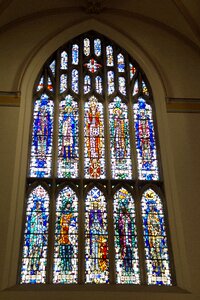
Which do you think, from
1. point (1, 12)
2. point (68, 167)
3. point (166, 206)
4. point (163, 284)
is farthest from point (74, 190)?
point (1, 12)

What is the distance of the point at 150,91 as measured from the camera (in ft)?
36.0

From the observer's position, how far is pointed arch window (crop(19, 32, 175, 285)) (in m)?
→ 8.60

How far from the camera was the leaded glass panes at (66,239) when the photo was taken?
845 centimetres

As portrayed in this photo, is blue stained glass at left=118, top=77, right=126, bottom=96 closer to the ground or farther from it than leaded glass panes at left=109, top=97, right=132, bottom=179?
farther from it

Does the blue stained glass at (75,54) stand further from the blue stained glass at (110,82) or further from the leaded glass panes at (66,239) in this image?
the leaded glass panes at (66,239)

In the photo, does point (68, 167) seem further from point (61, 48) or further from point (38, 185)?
point (61, 48)

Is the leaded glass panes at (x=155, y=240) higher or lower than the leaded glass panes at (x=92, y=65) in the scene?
lower

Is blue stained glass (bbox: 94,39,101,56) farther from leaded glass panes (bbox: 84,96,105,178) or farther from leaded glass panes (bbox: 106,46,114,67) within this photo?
leaded glass panes (bbox: 84,96,105,178)

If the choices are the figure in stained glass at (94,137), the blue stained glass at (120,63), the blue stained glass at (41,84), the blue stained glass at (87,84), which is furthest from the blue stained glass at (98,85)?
the blue stained glass at (41,84)

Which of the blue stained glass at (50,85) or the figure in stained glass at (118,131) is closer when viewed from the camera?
the figure in stained glass at (118,131)

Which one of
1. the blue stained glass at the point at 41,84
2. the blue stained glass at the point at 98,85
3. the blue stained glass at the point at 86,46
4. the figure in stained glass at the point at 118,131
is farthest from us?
the blue stained glass at the point at 86,46

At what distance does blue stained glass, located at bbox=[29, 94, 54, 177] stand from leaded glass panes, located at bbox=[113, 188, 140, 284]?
5.07ft

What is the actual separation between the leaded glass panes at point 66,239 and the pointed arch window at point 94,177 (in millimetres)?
17

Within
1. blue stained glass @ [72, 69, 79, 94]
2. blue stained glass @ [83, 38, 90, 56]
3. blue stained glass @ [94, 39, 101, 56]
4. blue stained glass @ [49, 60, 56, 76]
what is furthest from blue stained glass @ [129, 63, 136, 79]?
blue stained glass @ [49, 60, 56, 76]
